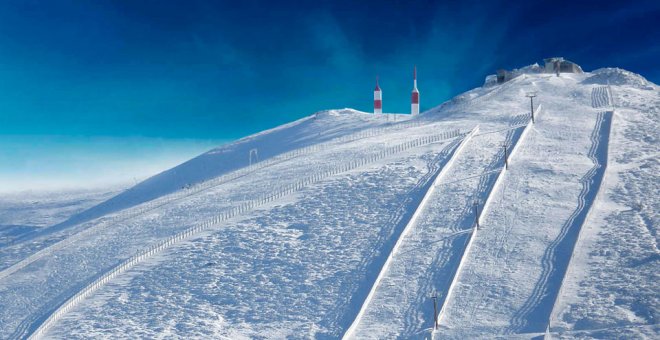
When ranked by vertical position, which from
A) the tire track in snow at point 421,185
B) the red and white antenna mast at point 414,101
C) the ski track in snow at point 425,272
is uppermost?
the red and white antenna mast at point 414,101

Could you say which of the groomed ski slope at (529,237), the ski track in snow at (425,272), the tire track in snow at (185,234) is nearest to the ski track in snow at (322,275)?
the ski track in snow at (425,272)

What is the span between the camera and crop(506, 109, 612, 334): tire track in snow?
Result: 31.5 m

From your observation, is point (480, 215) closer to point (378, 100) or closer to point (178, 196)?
point (178, 196)

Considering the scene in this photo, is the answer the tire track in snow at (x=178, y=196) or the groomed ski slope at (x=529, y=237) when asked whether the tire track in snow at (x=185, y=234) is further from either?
the tire track in snow at (x=178, y=196)

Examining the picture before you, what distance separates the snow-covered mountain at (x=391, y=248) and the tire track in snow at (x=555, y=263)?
106 mm

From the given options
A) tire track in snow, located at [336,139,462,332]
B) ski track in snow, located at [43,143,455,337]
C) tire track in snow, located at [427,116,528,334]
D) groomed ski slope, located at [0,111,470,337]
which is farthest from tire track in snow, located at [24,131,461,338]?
tire track in snow, located at [427,116,528,334]

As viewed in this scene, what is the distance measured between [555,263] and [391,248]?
831 centimetres

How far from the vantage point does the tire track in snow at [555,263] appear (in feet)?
103

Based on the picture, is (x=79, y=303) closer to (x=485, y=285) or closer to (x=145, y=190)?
(x=485, y=285)

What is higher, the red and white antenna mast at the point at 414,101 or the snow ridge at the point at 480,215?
the red and white antenna mast at the point at 414,101

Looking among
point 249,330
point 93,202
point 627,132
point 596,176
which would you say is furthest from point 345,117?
point 249,330

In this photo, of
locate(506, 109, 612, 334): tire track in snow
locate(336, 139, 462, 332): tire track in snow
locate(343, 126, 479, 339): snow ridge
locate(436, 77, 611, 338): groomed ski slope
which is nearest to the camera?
locate(506, 109, 612, 334): tire track in snow

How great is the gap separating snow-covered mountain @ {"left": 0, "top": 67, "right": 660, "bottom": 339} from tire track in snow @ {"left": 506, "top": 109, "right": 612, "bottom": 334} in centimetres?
11

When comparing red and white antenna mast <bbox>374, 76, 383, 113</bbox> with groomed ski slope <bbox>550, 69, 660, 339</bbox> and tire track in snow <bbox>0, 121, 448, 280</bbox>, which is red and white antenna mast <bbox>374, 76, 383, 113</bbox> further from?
groomed ski slope <bbox>550, 69, 660, 339</bbox>
